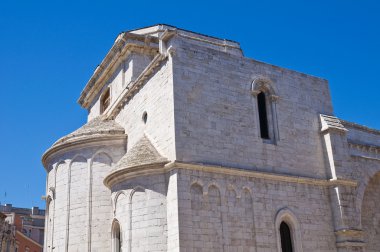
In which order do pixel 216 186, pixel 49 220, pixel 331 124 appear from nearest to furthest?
pixel 216 186 → pixel 331 124 → pixel 49 220

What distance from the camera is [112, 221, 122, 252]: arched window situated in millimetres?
14227

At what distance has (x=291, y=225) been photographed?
48.1ft

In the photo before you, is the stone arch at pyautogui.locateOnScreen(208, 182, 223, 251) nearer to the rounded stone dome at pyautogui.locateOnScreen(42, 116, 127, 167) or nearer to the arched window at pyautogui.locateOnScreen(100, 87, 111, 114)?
the rounded stone dome at pyautogui.locateOnScreen(42, 116, 127, 167)

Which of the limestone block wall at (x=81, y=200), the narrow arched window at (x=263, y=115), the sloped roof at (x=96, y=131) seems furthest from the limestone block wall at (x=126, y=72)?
the narrow arched window at (x=263, y=115)

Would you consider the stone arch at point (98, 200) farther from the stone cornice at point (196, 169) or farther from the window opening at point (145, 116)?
the window opening at point (145, 116)

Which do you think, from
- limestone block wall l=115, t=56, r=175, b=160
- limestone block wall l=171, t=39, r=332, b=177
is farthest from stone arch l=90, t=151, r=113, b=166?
limestone block wall l=171, t=39, r=332, b=177

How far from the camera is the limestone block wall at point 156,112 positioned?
13906 mm

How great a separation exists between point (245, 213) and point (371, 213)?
670cm

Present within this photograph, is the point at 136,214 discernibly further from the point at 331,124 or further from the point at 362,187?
the point at 362,187

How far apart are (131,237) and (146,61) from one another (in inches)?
348

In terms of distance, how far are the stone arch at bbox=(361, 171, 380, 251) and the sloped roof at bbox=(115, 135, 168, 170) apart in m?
8.59

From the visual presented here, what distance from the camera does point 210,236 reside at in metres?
12.8

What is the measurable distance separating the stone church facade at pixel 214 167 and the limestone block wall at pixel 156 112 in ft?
0.13

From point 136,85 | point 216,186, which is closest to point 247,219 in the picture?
point 216,186
